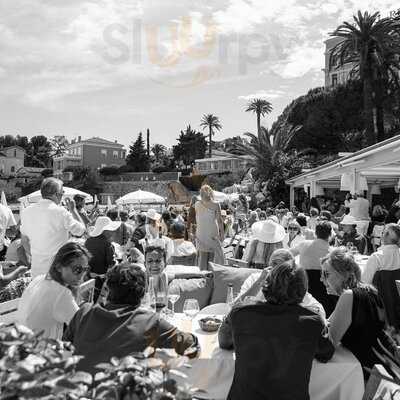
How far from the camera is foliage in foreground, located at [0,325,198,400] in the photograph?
109 cm

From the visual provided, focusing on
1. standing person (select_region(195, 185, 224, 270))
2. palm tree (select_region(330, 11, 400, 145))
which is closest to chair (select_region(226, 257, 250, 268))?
standing person (select_region(195, 185, 224, 270))

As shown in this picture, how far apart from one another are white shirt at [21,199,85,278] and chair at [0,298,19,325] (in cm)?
118

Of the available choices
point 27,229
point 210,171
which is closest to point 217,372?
point 27,229

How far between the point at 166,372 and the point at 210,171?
2766 inches

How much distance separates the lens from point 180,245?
6.50 meters

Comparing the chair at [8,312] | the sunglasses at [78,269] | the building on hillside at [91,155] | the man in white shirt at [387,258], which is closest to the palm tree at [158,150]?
the building on hillside at [91,155]

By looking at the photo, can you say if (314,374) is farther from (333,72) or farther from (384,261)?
(333,72)

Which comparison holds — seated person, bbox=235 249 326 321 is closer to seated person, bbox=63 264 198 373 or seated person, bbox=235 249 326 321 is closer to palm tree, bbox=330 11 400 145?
seated person, bbox=63 264 198 373

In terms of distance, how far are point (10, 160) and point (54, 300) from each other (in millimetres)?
90428

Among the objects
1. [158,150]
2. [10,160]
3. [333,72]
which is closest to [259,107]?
[333,72]

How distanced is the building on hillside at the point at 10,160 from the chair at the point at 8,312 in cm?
8699

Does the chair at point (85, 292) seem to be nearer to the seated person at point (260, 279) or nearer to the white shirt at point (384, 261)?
the seated person at point (260, 279)

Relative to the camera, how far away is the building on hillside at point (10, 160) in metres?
84.3

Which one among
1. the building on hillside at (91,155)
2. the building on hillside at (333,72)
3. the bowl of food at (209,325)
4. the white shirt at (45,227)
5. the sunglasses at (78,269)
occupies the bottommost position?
the bowl of food at (209,325)
